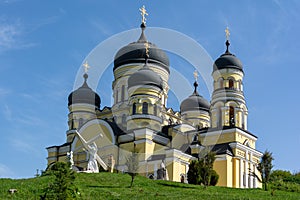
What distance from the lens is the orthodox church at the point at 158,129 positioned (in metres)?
34.3

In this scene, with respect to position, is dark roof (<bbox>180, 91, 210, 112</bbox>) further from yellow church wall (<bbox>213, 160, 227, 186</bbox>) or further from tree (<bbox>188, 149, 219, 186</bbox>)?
tree (<bbox>188, 149, 219, 186</bbox>)

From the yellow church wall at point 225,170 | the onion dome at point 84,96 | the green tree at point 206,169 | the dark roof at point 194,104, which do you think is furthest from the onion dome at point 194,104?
the green tree at point 206,169

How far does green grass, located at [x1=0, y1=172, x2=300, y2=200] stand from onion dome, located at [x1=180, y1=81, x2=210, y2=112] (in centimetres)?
1892

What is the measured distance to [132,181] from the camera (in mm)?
23312

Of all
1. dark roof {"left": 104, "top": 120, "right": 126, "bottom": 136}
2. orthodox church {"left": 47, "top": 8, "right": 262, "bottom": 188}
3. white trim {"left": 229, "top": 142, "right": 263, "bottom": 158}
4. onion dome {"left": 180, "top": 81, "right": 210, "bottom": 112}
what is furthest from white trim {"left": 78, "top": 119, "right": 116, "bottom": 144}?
onion dome {"left": 180, "top": 81, "right": 210, "bottom": 112}

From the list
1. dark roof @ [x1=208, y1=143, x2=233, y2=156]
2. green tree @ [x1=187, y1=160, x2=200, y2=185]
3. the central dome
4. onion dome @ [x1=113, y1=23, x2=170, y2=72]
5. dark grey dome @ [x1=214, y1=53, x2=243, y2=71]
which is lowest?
green tree @ [x1=187, y1=160, x2=200, y2=185]

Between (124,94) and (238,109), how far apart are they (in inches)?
376

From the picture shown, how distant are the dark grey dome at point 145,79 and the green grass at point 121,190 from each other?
498 inches

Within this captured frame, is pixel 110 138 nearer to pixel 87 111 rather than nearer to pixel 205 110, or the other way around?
pixel 87 111

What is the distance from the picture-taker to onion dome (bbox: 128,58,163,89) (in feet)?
124

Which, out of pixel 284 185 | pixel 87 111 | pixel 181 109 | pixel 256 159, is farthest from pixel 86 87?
pixel 284 185

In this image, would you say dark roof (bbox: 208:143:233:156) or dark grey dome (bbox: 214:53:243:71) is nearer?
dark roof (bbox: 208:143:233:156)

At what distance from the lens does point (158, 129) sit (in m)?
37.5

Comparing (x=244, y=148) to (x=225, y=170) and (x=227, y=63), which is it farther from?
(x=227, y=63)
